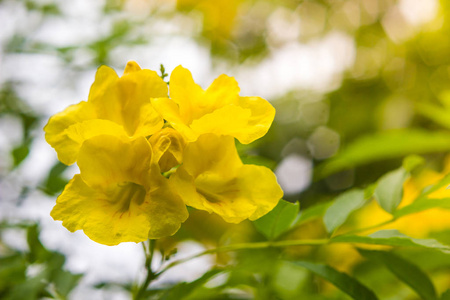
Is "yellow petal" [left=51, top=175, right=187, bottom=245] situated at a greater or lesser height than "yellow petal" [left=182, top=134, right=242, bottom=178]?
lesser

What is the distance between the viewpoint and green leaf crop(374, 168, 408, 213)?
560 millimetres

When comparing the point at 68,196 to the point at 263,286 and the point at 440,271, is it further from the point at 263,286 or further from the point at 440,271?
the point at 440,271

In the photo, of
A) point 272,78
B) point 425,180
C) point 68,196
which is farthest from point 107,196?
point 272,78

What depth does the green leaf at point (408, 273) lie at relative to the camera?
529 millimetres

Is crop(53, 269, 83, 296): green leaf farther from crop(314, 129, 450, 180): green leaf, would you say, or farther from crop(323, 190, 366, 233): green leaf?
crop(314, 129, 450, 180): green leaf

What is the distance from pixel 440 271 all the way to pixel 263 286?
1.21 feet

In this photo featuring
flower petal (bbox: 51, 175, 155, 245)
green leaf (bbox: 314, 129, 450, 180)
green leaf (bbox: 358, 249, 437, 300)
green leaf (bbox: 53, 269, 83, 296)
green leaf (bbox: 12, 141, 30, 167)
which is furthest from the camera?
green leaf (bbox: 314, 129, 450, 180)

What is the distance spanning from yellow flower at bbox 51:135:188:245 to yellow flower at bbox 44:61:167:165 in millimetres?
28

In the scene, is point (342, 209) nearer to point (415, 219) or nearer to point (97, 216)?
point (97, 216)

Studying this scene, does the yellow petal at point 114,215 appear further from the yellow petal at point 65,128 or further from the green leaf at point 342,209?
the green leaf at point 342,209

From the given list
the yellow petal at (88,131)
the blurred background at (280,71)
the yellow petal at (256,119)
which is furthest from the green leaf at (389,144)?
the yellow petal at (88,131)

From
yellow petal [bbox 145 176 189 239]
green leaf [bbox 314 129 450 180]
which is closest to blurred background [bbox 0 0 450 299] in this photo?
green leaf [bbox 314 129 450 180]

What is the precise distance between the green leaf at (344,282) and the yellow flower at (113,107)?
0.24 metres

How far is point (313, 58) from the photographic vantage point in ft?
4.67
